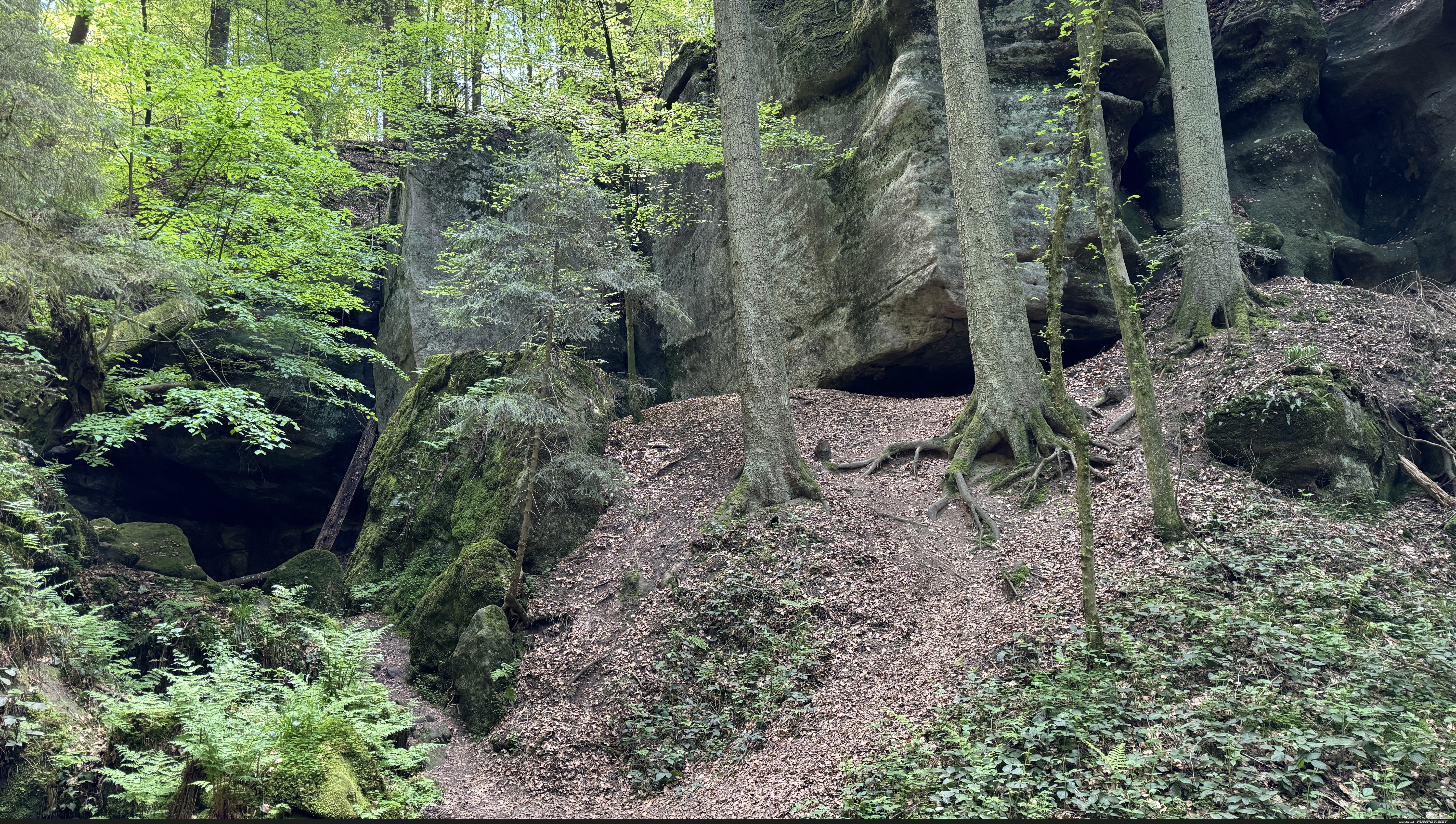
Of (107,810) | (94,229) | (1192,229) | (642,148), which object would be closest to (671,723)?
(107,810)

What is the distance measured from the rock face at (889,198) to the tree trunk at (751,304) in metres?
3.42

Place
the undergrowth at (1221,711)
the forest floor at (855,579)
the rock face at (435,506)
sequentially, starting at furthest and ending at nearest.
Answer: the rock face at (435,506)
the forest floor at (855,579)
the undergrowth at (1221,711)

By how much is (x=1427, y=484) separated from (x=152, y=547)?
15.4 m

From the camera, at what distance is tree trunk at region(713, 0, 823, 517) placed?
934cm

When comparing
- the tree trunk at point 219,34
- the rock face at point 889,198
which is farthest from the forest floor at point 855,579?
the tree trunk at point 219,34

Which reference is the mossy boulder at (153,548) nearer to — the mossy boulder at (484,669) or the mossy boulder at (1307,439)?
the mossy boulder at (484,669)

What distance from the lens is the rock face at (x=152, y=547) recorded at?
974 centimetres

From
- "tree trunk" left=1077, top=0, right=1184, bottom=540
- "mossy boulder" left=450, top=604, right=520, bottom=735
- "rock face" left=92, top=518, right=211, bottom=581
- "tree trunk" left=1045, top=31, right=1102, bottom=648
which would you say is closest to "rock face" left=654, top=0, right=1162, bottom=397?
"tree trunk" left=1077, top=0, right=1184, bottom=540

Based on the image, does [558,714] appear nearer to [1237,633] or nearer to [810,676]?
[810,676]

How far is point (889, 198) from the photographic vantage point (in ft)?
41.3

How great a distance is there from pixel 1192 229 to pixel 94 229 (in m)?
12.7

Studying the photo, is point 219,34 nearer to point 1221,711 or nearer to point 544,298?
point 544,298

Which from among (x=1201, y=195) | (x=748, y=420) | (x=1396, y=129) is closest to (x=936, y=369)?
(x=1201, y=195)

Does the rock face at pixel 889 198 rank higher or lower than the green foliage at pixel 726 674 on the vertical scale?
higher
